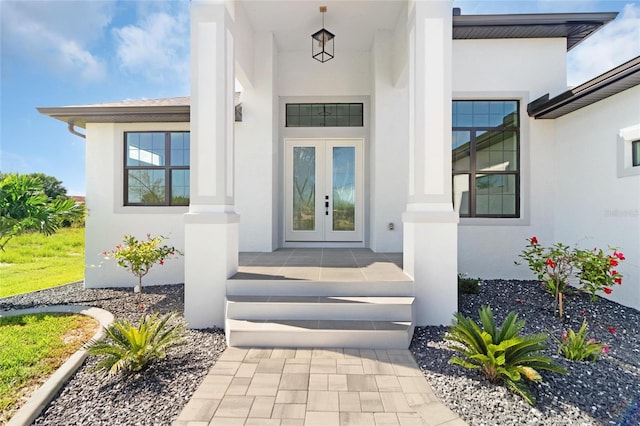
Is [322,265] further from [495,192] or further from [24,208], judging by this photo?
[24,208]

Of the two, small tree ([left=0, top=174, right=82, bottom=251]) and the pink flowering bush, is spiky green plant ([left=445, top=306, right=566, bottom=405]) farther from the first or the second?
small tree ([left=0, top=174, right=82, bottom=251])

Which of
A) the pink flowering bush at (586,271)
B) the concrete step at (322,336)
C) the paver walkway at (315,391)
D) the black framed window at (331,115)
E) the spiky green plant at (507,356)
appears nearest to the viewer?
the paver walkway at (315,391)

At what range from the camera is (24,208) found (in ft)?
15.9

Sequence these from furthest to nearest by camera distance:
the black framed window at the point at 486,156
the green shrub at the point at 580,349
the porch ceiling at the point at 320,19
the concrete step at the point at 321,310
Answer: the black framed window at the point at 486,156
the porch ceiling at the point at 320,19
the concrete step at the point at 321,310
the green shrub at the point at 580,349

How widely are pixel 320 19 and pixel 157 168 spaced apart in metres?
4.34

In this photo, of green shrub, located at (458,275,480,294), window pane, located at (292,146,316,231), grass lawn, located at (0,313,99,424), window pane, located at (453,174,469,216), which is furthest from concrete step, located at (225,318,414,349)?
window pane, located at (292,146,316,231)

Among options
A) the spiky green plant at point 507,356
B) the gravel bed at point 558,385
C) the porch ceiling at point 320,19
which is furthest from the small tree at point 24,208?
the spiky green plant at point 507,356

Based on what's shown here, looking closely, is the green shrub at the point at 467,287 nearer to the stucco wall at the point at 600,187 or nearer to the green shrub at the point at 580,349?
the green shrub at the point at 580,349

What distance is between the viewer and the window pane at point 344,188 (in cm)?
716

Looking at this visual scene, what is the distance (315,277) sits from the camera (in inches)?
165

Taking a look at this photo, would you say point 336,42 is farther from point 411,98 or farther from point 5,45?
point 5,45

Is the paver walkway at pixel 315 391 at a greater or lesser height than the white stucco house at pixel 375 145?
lesser

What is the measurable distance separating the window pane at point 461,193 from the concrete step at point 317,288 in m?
3.01

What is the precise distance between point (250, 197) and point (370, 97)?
3.36m
